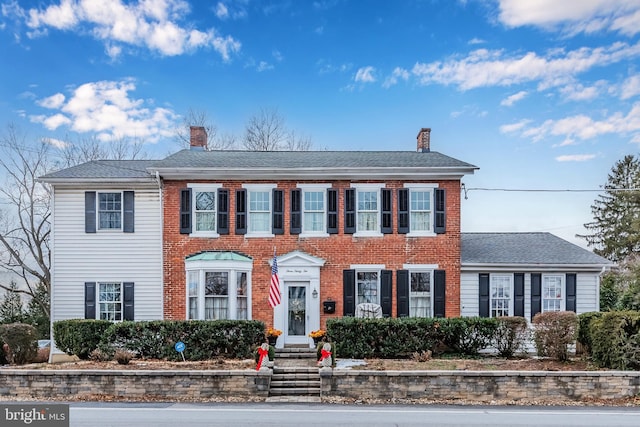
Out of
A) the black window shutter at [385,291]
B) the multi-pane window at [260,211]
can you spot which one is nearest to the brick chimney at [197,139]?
the multi-pane window at [260,211]

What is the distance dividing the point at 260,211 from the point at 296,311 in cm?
378

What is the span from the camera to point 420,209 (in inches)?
659

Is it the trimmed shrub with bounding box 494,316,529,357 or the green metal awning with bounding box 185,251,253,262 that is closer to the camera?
the trimmed shrub with bounding box 494,316,529,357

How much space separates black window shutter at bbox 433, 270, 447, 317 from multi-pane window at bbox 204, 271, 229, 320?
732 centimetres

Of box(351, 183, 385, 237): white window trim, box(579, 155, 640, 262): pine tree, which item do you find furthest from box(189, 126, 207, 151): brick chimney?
box(579, 155, 640, 262): pine tree

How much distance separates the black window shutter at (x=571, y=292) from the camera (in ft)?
54.4

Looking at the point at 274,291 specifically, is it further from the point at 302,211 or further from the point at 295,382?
the point at 295,382

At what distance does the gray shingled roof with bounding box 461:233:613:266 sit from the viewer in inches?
657

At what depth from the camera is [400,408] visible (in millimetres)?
10664

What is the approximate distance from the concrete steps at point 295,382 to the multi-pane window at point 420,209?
6091mm

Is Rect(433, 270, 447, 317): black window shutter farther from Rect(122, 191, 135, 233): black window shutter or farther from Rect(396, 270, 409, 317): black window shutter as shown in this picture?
Rect(122, 191, 135, 233): black window shutter

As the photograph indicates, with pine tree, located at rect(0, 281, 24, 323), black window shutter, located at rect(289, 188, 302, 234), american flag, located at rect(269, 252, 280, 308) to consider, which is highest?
black window shutter, located at rect(289, 188, 302, 234)

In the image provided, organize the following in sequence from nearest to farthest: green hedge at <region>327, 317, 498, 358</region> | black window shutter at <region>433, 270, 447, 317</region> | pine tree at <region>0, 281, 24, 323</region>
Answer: green hedge at <region>327, 317, 498, 358</region>
black window shutter at <region>433, 270, 447, 317</region>
pine tree at <region>0, 281, 24, 323</region>

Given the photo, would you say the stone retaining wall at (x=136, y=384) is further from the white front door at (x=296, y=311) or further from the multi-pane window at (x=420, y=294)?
the multi-pane window at (x=420, y=294)
